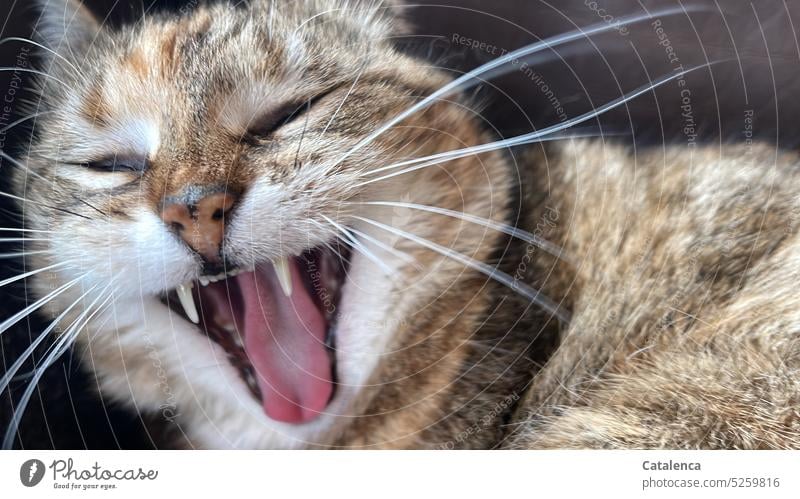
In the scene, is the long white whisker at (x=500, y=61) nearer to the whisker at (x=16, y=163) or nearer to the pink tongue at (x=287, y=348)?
the pink tongue at (x=287, y=348)

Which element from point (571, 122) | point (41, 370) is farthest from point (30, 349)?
point (571, 122)

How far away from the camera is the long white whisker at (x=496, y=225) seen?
60 cm

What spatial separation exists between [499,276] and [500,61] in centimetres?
21

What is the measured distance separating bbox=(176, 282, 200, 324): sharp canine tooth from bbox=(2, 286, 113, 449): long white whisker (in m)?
0.07

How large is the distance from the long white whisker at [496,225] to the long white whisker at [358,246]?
32 mm

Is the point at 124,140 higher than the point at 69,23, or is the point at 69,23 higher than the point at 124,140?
the point at 69,23

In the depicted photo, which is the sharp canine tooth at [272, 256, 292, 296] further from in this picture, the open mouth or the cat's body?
the cat's body

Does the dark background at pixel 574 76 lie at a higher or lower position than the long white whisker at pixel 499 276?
higher

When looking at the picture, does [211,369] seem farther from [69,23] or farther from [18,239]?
[69,23]

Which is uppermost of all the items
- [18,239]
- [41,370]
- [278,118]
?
[278,118]

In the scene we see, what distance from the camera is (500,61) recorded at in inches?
24.5

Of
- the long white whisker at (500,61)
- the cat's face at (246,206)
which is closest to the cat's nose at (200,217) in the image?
the cat's face at (246,206)

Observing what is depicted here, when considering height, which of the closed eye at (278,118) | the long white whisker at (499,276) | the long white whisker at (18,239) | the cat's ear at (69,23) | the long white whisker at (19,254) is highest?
the cat's ear at (69,23)
